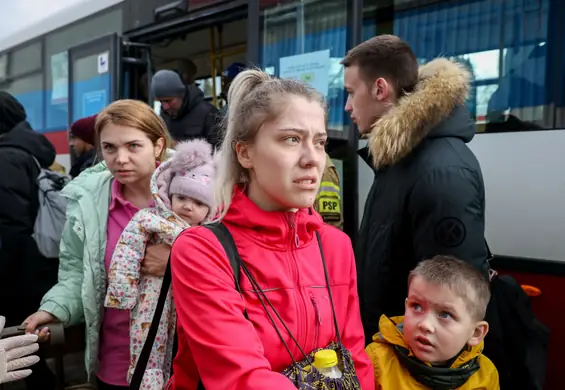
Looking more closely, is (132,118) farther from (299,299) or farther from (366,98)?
(299,299)

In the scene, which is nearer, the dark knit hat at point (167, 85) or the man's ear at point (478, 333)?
the man's ear at point (478, 333)

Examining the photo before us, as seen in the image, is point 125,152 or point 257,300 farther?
point 125,152

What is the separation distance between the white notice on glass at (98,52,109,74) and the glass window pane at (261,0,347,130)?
95.4 inches

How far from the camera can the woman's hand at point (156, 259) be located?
1.99m

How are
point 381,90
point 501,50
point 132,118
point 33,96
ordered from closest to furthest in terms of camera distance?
point 132,118
point 381,90
point 501,50
point 33,96

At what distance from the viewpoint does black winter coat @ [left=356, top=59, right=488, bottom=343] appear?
192 cm

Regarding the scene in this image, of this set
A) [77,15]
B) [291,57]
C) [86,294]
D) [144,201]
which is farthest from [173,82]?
[86,294]

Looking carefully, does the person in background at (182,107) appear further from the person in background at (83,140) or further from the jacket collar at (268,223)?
the jacket collar at (268,223)

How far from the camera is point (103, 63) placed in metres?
5.69

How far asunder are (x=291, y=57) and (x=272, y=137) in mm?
2651

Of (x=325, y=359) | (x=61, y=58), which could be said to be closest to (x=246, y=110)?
(x=325, y=359)

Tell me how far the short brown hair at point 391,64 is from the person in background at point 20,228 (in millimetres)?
1950

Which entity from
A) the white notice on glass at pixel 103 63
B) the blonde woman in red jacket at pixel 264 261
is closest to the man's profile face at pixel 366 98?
the blonde woman in red jacket at pixel 264 261

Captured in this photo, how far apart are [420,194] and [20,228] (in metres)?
2.20
